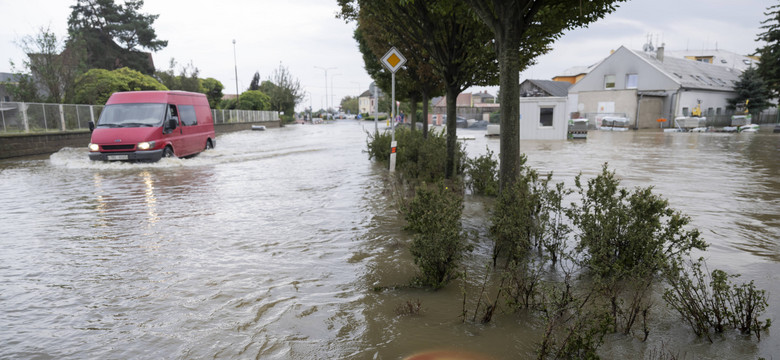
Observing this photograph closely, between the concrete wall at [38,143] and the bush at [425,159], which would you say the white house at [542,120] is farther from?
the concrete wall at [38,143]

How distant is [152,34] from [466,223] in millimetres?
53000

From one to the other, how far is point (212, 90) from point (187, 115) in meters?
40.5

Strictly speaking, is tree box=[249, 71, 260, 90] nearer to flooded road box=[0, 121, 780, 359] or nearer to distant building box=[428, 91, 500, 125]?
distant building box=[428, 91, 500, 125]

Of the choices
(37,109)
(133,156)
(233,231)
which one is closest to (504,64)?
(233,231)

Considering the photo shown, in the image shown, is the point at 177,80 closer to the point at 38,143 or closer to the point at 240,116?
the point at 240,116

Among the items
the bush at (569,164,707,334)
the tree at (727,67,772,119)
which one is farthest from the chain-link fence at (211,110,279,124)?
the tree at (727,67,772,119)

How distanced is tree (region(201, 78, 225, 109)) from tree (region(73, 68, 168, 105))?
14.4 m

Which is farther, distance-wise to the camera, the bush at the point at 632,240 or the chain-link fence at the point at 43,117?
the chain-link fence at the point at 43,117

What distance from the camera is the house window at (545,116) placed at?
2548cm

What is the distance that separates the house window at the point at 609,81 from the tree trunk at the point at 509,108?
153ft

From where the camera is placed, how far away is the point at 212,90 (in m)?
A: 52.8

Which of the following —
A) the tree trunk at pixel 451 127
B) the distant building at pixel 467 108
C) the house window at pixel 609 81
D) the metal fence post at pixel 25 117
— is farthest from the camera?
the distant building at pixel 467 108

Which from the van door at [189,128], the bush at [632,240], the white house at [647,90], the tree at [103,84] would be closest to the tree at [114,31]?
the tree at [103,84]

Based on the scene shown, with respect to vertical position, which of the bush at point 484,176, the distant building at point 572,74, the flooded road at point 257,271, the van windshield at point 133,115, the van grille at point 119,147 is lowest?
the flooded road at point 257,271
